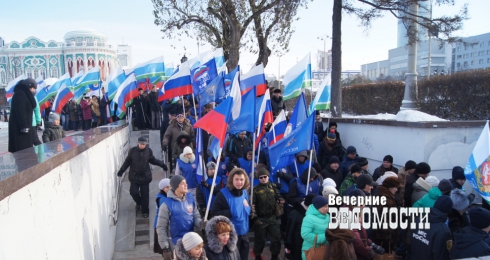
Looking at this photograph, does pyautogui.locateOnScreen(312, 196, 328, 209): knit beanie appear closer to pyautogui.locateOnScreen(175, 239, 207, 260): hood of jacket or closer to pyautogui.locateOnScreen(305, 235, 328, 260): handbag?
pyautogui.locateOnScreen(305, 235, 328, 260): handbag

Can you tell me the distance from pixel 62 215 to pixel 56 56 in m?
87.8

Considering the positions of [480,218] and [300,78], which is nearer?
[480,218]

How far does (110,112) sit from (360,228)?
44.7 feet

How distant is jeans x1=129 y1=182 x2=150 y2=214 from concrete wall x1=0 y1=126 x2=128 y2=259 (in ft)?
4.08

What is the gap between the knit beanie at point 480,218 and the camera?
3.95 metres

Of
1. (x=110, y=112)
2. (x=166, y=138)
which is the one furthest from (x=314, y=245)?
(x=110, y=112)

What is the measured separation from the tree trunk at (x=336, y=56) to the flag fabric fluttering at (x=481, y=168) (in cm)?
769

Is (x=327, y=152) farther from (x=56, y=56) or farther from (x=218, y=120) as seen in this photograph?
(x=56, y=56)

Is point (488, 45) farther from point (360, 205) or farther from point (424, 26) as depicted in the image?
point (360, 205)

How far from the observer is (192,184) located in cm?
725

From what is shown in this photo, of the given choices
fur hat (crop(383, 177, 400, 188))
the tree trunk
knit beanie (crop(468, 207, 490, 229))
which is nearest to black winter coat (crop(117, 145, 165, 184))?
fur hat (crop(383, 177, 400, 188))

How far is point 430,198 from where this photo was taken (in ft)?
17.0

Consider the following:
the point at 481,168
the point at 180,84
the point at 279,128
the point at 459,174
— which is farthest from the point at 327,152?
the point at 481,168

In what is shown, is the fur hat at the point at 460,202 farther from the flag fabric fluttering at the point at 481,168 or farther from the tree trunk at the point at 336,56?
the tree trunk at the point at 336,56
